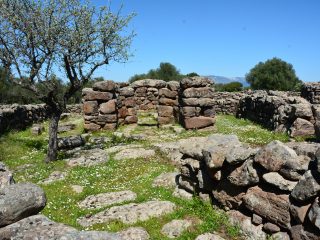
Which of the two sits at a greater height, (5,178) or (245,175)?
(5,178)

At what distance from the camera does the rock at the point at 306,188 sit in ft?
29.4

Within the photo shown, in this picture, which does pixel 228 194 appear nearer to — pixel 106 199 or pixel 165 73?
pixel 106 199

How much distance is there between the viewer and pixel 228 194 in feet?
37.7

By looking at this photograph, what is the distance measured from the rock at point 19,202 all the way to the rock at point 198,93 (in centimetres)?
1980

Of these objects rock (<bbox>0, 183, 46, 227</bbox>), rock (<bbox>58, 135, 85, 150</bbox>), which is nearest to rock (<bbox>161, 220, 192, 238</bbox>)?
rock (<bbox>0, 183, 46, 227</bbox>)

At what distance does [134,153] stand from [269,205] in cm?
1023

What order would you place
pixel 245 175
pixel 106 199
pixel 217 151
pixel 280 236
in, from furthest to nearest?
pixel 106 199 < pixel 217 151 < pixel 245 175 < pixel 280 236

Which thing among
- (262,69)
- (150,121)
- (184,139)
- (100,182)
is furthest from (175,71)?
(100,182)

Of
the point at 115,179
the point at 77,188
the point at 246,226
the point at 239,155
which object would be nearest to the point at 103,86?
the point at 115,179

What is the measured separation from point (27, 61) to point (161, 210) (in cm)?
1157

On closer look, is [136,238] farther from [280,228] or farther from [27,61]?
[27,61]

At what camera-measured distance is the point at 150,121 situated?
32062mm

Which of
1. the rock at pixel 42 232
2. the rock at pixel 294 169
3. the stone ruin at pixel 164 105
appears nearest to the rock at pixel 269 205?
the rock at pixel 294 169

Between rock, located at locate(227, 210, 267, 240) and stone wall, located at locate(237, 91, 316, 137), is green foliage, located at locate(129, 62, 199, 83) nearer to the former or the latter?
stone wall, located at locate(237, 91, 316, 137)
